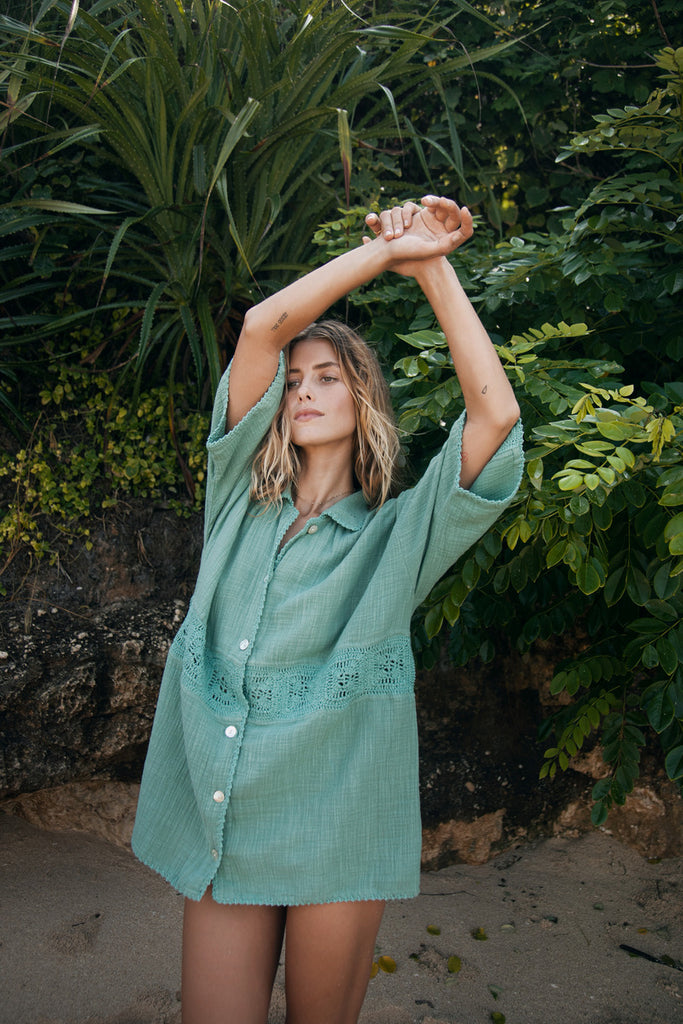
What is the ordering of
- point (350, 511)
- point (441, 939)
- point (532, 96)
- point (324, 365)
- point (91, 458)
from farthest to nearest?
point (532, 96)
point (91, 458)
point (441, 939)
point (324, 365)
point (350, 511)

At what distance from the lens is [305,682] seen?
5.30 feet

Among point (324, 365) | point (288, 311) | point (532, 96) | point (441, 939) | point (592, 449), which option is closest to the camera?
point (592, 449)

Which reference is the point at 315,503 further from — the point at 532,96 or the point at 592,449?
the point at 532,96

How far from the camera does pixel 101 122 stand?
250 cm

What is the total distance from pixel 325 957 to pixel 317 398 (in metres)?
1.19

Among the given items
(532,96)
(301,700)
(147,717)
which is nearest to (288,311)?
(301,700)

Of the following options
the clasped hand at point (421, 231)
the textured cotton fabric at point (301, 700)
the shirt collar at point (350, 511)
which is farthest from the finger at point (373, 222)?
the shirt collar at point (350, 511)

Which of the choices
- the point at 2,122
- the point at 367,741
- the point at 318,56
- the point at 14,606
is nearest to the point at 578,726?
the point at 367,741

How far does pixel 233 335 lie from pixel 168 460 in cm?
54

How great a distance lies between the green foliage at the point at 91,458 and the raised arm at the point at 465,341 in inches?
54.9

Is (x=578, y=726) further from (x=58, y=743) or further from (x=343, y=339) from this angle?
(x=58, y=743)

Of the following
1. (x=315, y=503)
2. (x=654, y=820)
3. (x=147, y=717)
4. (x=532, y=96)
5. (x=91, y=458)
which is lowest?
(x=654, y=820)

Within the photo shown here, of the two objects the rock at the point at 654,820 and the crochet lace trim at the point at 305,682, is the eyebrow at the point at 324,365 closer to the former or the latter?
the crochet lace trim at the point at 305,682

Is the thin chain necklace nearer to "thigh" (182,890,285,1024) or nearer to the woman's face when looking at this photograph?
the woman's face
